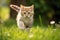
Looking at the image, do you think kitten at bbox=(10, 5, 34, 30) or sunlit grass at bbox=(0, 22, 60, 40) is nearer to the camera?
sunlit grass at bbox=(0, 22, 60, 40)

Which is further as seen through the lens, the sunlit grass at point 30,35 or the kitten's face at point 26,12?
the kitten's face at point 26,12

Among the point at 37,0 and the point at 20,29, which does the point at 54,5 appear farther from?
the point at 20,29

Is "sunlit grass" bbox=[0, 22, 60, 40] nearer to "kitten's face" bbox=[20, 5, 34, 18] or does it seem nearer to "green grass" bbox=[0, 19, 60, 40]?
"green grass" bbox=[0, 19, 60, 40]

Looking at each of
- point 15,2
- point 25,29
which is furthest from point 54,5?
point 25,29

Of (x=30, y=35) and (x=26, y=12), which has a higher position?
(x=26, y=12)

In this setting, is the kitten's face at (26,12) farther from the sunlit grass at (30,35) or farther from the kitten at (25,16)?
the sunlit grass at (30,35)

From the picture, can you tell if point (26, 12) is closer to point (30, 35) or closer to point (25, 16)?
point (25, 16)

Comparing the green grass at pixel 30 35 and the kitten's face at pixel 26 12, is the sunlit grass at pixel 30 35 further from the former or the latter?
the kitten's face at pixel 26 12

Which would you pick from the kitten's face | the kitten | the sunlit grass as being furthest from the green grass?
the kitten's face

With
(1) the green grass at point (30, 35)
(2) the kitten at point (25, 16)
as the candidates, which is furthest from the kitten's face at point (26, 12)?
(1) the green grass at point (30, 35)

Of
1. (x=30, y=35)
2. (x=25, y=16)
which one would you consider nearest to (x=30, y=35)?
(x=30, y=35)

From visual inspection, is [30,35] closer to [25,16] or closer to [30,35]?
[30,35]

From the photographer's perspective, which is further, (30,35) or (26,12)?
(26,12)

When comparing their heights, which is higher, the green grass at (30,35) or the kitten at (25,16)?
the kitten at (25,16)
